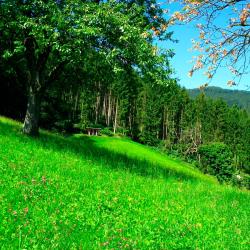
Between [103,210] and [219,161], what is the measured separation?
2581 inches

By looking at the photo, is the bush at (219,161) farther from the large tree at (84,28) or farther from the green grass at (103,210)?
the green grass at (103,210)

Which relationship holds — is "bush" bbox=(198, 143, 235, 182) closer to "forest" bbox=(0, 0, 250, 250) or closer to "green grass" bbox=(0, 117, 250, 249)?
"forest" bbox=(0, 0, 250, 250)

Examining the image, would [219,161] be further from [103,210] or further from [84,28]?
[103,210]

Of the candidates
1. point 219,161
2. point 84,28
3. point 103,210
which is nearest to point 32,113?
point 84,28

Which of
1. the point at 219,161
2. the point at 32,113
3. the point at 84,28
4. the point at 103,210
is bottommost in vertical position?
the point at 219,161

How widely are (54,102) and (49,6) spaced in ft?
126

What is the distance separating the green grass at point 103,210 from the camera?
24.4 ft

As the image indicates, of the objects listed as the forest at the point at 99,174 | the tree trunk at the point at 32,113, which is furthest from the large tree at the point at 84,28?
the tree trunk at the point at 32,113

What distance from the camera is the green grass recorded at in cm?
744

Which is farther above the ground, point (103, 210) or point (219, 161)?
point (103, 210)

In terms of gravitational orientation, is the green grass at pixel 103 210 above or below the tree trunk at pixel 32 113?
below

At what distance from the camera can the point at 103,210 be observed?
958cm

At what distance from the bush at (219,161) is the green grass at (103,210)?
189ft

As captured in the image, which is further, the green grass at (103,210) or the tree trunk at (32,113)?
the tree trunk at (32,113)
